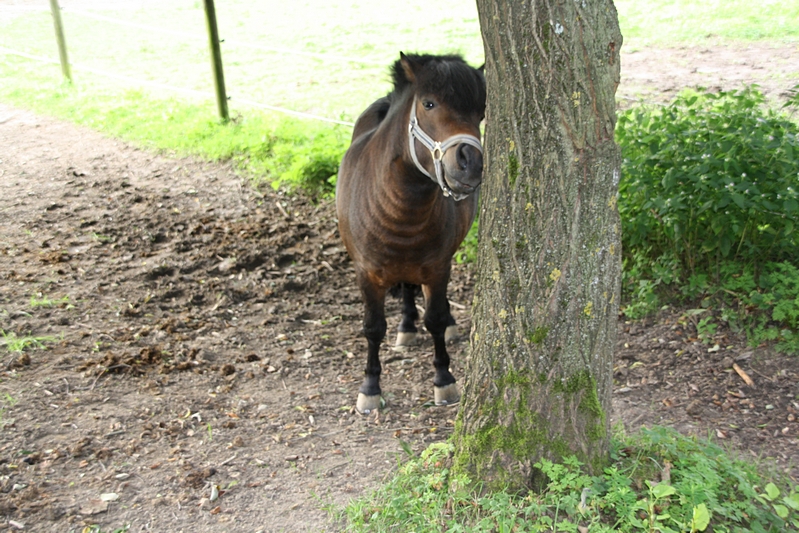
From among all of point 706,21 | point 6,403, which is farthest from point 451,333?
point 706,21

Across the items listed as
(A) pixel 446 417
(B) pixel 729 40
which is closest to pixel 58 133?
(A) pixel 446 417

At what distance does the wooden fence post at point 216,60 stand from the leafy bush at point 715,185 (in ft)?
18.1

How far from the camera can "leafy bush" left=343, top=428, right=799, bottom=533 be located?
248cm

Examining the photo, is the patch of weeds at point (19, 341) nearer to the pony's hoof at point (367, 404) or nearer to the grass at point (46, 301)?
the grass at point (46, 301)

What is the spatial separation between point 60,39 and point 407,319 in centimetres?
846

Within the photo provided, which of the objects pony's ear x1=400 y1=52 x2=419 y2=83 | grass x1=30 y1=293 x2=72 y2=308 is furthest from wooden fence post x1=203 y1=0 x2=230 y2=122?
pony's ear x1=400 y1=52 x2=419 y2=83

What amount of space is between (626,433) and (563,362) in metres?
0.99

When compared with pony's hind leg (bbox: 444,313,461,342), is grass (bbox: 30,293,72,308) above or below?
above

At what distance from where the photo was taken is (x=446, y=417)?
3.89m

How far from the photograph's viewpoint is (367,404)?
395 cm

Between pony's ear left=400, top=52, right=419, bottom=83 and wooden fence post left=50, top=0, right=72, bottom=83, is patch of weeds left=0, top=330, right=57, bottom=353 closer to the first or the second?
pony's ear left=400, top=52, right=419, bottom=83

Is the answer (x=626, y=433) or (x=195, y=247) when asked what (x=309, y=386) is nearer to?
(x=626, y=433)

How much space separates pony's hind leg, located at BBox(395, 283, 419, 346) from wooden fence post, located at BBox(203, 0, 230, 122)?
16.4 ft

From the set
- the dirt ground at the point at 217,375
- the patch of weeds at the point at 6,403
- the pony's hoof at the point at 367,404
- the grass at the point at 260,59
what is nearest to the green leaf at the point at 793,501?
the dirt ground at the point at 217,375
